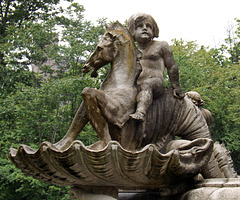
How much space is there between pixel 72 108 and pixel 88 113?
363 inches

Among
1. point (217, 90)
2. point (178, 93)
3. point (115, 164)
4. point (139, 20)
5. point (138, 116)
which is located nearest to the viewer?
point (115, 164)

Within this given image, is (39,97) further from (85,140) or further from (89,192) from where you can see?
(89,192)

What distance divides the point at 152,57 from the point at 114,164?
67.1 inches

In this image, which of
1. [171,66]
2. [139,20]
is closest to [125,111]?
[171,66]

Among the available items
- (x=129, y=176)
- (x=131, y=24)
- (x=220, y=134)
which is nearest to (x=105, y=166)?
(x=129, y=176)

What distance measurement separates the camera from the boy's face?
4434mm

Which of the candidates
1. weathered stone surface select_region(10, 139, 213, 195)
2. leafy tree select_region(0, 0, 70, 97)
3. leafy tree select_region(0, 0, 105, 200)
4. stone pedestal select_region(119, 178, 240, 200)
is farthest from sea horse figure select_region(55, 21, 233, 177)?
leafy tree select_region(0, 0, 70, 97)

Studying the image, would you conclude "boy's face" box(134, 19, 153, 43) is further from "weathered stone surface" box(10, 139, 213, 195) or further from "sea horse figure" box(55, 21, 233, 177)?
"weathered stone surface" box(10, 139, 213, 195)

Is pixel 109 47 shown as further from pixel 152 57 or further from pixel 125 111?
pixel 125 111

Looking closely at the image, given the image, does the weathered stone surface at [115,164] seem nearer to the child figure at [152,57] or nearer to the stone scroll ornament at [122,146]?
the stone scroll ornament at [122,146]

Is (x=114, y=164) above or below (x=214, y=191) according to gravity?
above

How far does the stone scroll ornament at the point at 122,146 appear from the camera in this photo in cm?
326

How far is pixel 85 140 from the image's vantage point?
477 inches

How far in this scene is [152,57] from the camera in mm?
4375
